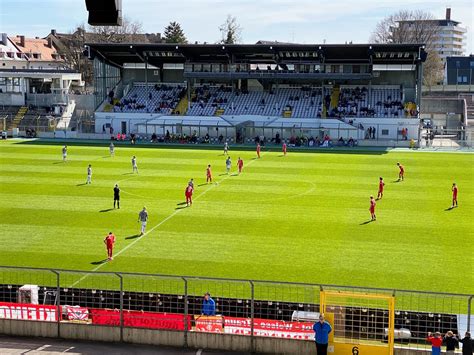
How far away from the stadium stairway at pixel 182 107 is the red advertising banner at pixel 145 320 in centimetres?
5563

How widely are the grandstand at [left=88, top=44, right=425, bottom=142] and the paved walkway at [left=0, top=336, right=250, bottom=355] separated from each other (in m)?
50.2

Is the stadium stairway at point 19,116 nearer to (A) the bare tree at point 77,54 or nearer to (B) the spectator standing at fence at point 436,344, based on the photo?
(A) the bare tree at point 77,54

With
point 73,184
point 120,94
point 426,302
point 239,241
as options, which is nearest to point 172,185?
point 73,184

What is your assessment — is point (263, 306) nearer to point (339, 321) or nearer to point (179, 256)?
point (339, 321)

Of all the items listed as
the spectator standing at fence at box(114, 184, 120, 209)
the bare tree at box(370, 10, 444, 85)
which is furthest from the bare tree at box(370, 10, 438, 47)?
Result: the spectator standing at fence at box(114, 184, 120, 209)

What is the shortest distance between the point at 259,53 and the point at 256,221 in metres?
42.2

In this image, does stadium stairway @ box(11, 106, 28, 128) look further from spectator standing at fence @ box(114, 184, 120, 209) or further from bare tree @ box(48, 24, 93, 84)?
spectator standing at fence @ box(114, 184, 120, 209)

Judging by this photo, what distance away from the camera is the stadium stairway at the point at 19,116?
7266 cm

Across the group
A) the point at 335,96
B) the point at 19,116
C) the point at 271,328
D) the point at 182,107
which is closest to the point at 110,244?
the point at 271,328

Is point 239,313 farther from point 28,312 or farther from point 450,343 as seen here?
point 28,312

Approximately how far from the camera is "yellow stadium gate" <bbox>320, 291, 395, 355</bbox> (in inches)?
519

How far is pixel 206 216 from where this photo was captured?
29.8 meters

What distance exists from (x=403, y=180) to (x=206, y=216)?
15613 mm

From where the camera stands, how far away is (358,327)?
13289mm
